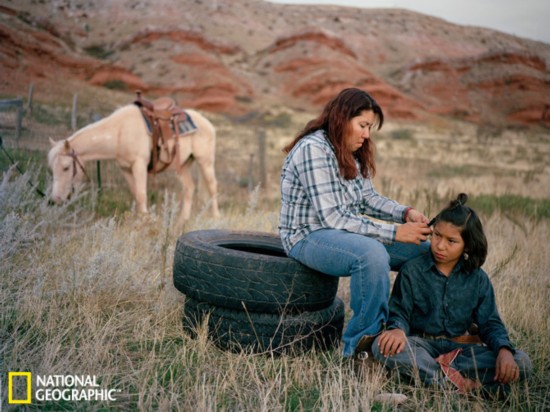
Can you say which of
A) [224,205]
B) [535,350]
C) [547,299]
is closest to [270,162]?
[224,205]

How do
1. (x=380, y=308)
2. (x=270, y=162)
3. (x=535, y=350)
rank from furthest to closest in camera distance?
(x=270, y=162), (x=535, y=350), (x=380, y=308)

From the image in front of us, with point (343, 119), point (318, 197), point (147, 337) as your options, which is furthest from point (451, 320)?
point (147, 337)

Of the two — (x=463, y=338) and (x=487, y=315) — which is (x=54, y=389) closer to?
(x=463, y=338)

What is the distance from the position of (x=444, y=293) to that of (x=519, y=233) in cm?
442

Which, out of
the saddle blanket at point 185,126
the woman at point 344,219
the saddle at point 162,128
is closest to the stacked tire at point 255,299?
the woman at point 344,219

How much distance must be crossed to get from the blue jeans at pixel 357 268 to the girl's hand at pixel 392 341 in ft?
0.33

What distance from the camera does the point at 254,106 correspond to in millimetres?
36844

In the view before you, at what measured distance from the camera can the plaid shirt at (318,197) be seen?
10.9ft

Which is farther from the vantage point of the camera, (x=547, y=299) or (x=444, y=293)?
(x=547, y=299)

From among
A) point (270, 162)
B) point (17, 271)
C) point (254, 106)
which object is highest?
point (254, 106)

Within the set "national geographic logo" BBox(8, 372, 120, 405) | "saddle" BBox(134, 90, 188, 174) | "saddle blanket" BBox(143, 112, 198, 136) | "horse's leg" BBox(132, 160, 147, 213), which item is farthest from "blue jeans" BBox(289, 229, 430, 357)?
"saddle blanket" BBox(143, 112, 198, 136)

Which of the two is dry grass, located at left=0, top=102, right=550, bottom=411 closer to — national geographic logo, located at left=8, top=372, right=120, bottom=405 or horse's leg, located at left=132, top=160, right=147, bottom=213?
national geographic logo, located at left=8, top=372, right=120, bottom=405

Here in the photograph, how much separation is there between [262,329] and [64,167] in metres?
4.63

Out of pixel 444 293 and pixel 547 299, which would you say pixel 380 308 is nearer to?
pixel 444 293
